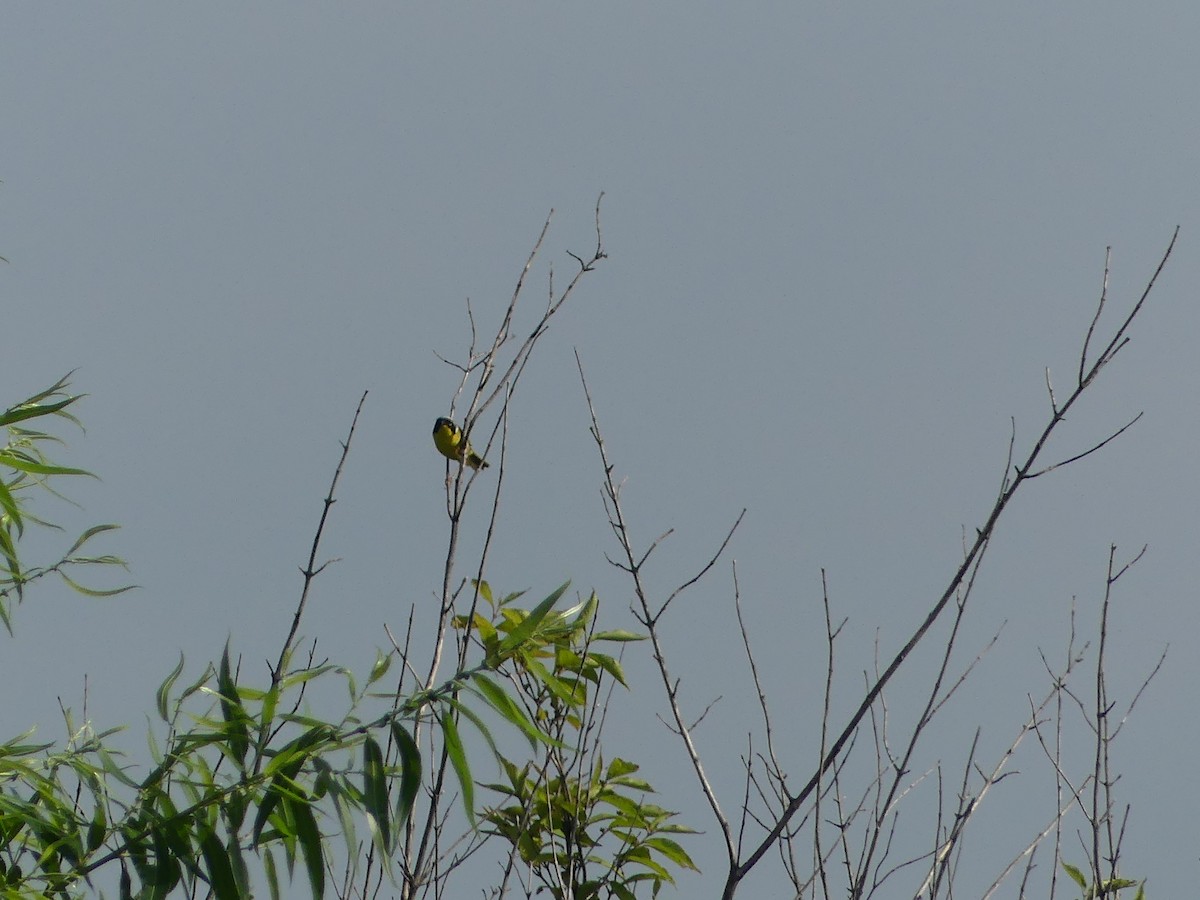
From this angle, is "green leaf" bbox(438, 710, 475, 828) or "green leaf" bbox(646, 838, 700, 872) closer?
"green leaf" bbox(438, 710, 475, 828)

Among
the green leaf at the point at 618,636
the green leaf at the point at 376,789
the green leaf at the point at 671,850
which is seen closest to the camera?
the green leaf at the point at 376,789

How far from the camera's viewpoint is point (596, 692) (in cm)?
327

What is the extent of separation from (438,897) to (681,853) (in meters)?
0.66

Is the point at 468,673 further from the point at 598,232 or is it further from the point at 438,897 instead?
the point at 598,232

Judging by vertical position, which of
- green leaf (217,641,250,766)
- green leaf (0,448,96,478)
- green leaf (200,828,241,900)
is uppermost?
green leaf (0,448,96,478)

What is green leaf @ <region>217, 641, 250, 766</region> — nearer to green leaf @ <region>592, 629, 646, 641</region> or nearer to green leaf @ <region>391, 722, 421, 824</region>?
green leaf @ <region>391, 722, 421, 824</region>

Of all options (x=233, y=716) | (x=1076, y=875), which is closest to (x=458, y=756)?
(x=233, y=716)

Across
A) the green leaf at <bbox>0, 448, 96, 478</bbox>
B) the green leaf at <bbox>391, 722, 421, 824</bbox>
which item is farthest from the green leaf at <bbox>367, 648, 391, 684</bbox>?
the green leaf at <bbox>0, 448, 96, 478</bbox>

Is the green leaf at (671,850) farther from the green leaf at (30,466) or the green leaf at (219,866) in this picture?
the green leaf at (30,466)

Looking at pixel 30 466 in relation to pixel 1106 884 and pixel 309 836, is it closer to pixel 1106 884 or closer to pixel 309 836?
pixel 309 836

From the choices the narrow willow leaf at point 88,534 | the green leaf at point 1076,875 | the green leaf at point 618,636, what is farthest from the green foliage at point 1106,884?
the narrow willow leaf at point 88,534

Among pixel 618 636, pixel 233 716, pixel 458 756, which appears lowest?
pixel 458 756

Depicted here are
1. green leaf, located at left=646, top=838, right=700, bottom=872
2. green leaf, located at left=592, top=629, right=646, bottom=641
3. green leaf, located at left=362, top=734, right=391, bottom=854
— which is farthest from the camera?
green leaf, located at left=646, top=838, right=700, bottom=872

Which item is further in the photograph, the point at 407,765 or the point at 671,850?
the point at 671,850
